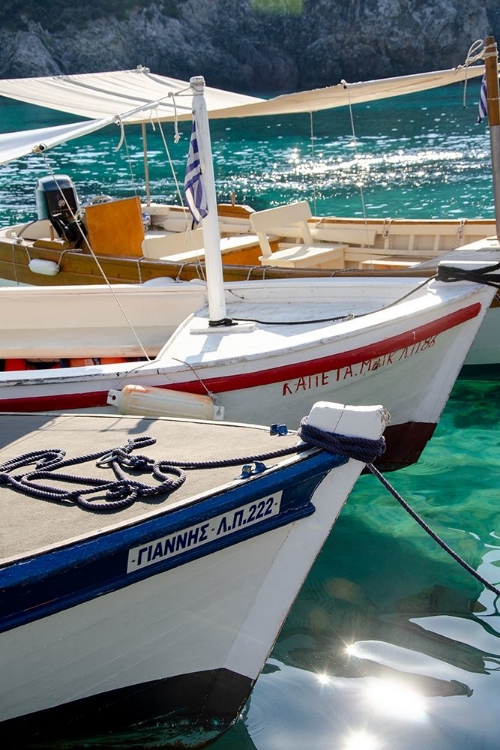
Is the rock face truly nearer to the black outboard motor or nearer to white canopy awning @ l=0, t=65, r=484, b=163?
→ the black outboard motor

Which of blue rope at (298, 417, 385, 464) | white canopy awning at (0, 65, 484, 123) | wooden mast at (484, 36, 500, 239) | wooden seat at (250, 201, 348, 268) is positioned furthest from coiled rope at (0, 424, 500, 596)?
wooden seat at (250, 201, 348, 268)

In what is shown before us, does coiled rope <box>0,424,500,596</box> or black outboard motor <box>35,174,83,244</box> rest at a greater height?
black outboard motor <box>35,174,83,244</box>

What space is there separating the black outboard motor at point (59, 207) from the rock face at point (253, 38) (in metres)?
48.3

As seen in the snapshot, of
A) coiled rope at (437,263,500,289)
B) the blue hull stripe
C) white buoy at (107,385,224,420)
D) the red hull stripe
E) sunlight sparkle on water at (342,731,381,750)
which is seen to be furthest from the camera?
coiled rope at (437,263,500,289)

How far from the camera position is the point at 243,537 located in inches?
153

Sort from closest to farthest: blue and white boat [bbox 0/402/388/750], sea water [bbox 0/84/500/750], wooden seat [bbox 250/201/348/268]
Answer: blue and white boat [bbox 0/402/388/750]
sea water [bbox 0/84/500/750]
wooden seat [bbox 250/201/348/268]

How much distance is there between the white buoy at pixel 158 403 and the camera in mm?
5430

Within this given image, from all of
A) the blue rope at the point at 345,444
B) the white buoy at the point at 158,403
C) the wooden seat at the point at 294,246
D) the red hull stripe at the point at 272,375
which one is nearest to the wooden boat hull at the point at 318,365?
the red hull stripe at the point at 272,375

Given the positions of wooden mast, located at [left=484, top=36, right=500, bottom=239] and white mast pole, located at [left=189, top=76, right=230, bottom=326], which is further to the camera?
wooden mast, located at [left=484, top=36, right=500, bottom=239]

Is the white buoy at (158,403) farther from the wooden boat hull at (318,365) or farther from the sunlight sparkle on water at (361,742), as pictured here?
the sunlight sparkle on water at (361,742)

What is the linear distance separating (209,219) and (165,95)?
12.2 feet

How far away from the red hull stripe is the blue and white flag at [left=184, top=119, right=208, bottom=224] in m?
1.17

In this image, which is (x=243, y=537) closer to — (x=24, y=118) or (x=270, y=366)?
(x=270, y=366)

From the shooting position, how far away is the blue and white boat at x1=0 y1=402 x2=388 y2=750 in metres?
3.63
